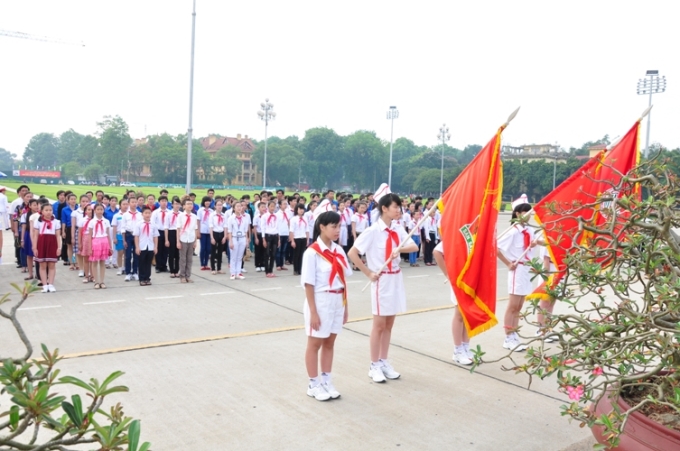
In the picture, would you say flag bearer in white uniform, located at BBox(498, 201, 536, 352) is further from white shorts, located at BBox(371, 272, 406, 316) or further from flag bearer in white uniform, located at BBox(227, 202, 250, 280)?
flag bearer in white uniform, located at BBox(227, 202, 250, 280)

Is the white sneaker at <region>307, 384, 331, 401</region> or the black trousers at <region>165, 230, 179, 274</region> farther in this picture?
the black trousers at <region>165, 230, 179, 274</region>

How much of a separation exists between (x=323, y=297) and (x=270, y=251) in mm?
7416

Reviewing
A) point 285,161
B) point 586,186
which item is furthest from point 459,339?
point 285,161

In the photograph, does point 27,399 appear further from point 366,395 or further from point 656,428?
point 366,395

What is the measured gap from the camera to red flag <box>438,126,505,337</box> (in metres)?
5.57

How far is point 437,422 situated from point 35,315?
593cm

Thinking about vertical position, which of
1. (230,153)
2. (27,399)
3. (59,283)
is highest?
(230,153)

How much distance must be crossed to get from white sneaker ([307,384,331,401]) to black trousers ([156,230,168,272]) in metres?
7.89

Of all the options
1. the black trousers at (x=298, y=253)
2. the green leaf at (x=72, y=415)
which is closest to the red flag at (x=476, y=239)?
the green leaf at (x=72, y=415)

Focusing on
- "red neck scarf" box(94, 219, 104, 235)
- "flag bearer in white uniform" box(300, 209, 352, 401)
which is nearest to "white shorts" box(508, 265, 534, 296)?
"flag bearer in white uniform" box(300, 209, 352, 401)

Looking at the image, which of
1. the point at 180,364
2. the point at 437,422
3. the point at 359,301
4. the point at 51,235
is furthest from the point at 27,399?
the point at 51,235

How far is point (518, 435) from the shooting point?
439 cm

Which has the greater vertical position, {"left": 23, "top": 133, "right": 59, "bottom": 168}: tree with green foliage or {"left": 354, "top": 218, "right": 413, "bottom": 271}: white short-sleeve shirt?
{"left": 23, "top": 133, "right": 59, "bottom": 168}: tree with green foliage

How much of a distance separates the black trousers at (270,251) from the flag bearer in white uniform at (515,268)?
6240 millimetres
